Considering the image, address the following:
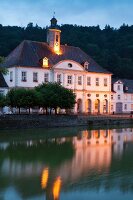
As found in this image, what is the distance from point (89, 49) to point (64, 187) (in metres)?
81.9

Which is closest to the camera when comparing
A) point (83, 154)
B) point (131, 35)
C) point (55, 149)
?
point (83, 154)

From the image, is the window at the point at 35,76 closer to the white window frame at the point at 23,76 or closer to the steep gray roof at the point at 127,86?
the white window frame at the point at 23,76

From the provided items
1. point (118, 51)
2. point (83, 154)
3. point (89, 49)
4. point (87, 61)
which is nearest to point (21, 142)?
point (83, 154)

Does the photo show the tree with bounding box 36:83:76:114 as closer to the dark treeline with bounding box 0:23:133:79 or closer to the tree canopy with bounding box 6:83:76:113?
the tree canopy with bounding box 6:83:76:113

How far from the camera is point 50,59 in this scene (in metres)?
54.8

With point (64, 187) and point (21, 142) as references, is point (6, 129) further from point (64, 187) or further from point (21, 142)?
point (64, 187)

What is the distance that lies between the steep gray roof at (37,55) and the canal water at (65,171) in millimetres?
25765

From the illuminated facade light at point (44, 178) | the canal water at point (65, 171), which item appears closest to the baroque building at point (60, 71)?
the canal water at point (65, 171)

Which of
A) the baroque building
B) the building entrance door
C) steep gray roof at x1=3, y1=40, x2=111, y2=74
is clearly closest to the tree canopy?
the baroque building

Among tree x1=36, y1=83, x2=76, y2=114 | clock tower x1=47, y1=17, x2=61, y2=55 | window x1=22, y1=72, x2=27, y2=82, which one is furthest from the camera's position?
clock tower x1=47, y1=17, x2=61, y2=55

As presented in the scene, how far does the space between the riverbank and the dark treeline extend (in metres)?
31.4

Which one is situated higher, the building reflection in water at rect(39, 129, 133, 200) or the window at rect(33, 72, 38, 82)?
the window at rect(33, 72, 38, 82)

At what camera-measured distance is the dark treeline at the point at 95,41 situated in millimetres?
87594

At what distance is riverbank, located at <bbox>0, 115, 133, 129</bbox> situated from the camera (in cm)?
3897
